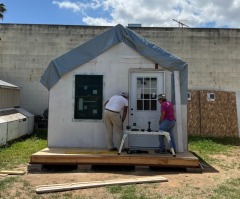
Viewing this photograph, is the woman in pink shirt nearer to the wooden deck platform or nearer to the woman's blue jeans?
the woman's blue jeans

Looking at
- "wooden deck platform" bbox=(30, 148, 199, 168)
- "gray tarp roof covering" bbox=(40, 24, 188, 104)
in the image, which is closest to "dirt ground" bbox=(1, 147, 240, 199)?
"wooden deck platform" bbox=(30, 148, 199, 168)

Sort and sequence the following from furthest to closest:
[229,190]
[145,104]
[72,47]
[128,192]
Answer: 1. [72,47]
2. [145,104]
3. [229,190]
4. [128,192]

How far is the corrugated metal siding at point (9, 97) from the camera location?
12359mm

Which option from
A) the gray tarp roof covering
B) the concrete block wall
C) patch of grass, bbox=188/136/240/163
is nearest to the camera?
the gray tarp roof covering

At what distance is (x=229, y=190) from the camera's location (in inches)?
249

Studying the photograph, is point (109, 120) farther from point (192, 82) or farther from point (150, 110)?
point (192, 82)

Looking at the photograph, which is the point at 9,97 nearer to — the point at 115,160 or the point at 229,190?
the point at 115,160

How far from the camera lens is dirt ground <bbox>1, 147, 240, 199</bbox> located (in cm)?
593

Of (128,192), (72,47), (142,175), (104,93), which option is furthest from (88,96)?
(72,47)

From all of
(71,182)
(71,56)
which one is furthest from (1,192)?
(71,56)

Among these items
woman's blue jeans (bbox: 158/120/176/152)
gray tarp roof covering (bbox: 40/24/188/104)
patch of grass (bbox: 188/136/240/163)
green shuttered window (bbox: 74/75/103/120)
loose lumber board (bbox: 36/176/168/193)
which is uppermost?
gray tarp roof covering (bbox: 40/24/188/104)

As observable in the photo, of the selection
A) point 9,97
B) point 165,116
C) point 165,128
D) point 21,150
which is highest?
point 9,97

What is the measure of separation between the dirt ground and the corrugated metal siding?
489 cm

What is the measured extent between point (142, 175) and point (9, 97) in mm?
7887
